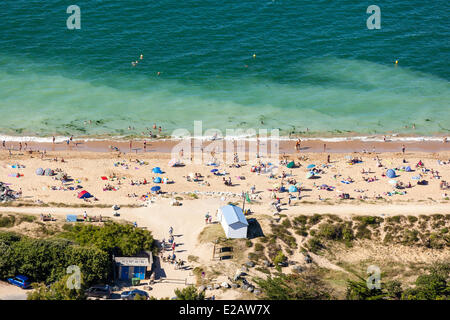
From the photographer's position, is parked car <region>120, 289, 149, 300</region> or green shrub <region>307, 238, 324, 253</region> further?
green shrub <region>307, 238, 324, 253</region>

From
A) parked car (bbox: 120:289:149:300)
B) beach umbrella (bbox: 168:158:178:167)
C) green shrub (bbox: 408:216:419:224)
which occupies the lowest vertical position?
parked car (bbox: 120:289:149:300)

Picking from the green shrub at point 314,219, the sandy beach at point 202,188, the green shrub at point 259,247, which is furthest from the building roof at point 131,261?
the green shrub at point 314,219

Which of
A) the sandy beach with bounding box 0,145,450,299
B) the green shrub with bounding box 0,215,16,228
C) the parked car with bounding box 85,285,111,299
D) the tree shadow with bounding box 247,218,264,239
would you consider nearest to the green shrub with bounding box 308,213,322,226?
the sandy beach with bounding box 0,145,450,299

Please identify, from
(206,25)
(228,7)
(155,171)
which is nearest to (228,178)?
(155,171)

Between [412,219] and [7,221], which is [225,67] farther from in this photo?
[7,221]

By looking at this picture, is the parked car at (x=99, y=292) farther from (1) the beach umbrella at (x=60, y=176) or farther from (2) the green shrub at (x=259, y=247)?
(1) the beach umbrella at (x=60, y=176)

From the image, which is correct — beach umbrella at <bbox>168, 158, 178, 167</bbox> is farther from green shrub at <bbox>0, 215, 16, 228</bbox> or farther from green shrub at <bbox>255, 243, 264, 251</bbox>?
green shrub at <bbox>0, 215, 16, 228</bbox>

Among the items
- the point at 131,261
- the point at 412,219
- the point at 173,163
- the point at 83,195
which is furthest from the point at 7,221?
the point at 412,219

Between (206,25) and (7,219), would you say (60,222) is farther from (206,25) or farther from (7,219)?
(206,25)
